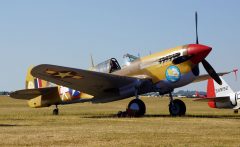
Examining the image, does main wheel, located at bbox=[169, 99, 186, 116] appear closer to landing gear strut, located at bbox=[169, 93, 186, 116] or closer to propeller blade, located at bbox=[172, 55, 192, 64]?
landing gear strut, located at bbox=[169, 93, 186, 116]

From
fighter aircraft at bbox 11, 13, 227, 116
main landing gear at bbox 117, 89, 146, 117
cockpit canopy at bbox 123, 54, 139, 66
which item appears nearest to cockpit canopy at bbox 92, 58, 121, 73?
fighter aircraft at bbox 11, 13, 227, 116

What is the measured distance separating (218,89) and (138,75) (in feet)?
28.2

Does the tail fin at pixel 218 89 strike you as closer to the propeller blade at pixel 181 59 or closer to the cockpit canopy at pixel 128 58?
the cockpit canopy at pixel 128 58

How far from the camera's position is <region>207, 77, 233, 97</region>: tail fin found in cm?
2682

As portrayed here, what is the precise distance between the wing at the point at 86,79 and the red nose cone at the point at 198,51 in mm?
2670

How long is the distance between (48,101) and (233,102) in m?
9.82

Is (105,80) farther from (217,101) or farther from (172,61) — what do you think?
(217,101)

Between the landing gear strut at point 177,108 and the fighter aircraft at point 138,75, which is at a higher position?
the fighter aircraft at point 138,75

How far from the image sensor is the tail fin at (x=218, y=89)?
26820mm

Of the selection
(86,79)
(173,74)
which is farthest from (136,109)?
(86,79)

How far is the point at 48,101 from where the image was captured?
2505cm

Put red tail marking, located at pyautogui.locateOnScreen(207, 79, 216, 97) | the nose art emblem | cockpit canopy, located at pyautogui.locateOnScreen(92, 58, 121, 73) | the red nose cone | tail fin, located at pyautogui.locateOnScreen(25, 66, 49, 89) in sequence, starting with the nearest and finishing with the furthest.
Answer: the red nose cone < the nose art emblem < cockpit canopy, located at pyautogui.locateOnScreen(92, 58, 121, 73) < tail fin, located at pyautogui.locateOnScreen(25, 66, 49, 89) < red tail marking, located at pyautogui.locateOnScreen(207, 79, 216, 97)

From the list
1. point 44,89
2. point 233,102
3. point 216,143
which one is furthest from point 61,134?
point 233,102

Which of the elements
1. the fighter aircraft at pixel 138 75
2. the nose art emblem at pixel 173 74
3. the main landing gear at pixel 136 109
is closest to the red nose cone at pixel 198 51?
the fighter aircraft at pixel 138 75
